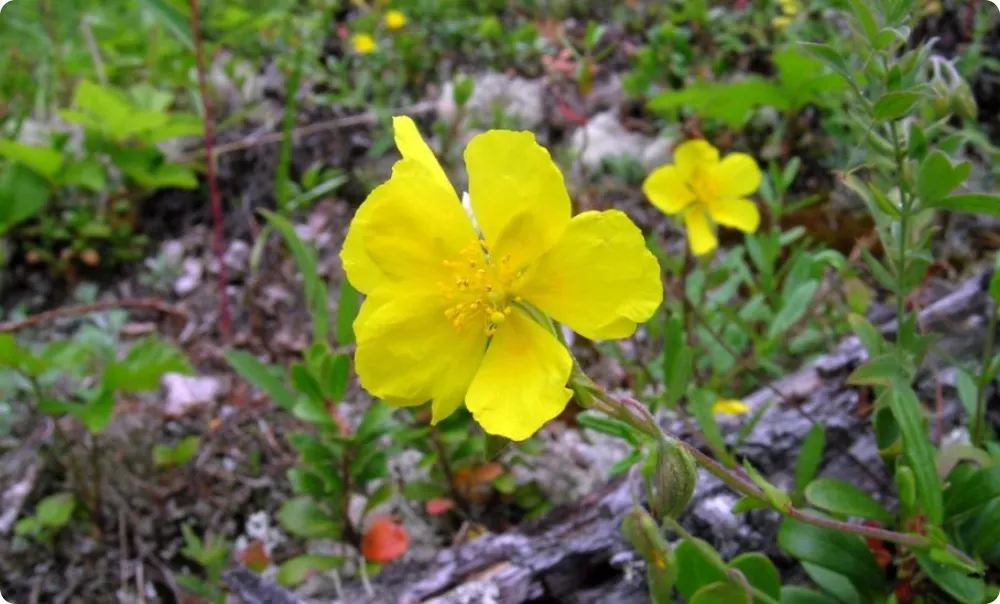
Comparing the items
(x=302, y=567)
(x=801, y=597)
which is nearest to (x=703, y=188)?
(x=801, y=597)

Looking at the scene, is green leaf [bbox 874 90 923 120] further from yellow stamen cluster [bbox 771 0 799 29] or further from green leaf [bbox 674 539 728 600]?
yellow stamen cluster [bbox 771 0 799 29]

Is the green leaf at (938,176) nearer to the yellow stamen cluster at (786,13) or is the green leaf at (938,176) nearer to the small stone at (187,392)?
the small stone at (187,392)

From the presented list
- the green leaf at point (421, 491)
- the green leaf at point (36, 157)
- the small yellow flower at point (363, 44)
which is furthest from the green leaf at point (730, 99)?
the green leaf at point (36, 157)

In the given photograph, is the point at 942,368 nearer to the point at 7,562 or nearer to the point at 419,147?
the point at 419,147

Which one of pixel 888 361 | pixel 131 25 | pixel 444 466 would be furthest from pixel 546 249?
pixel 131 25

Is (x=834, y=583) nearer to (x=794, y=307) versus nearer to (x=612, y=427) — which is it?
(x=612, y=427)
